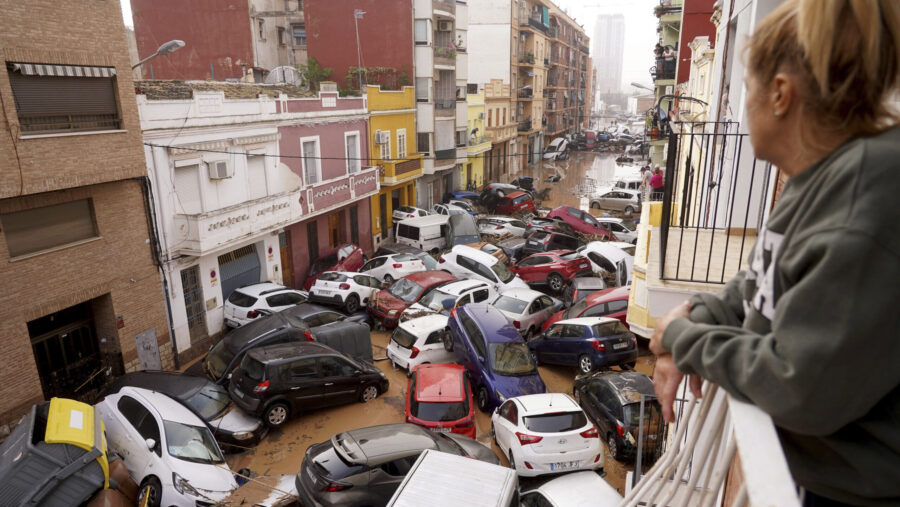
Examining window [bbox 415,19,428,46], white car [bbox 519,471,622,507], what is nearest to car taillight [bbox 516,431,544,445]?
white car [bbox 519,471,622,507]

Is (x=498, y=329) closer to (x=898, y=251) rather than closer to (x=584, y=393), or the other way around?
(x=584, y=393)

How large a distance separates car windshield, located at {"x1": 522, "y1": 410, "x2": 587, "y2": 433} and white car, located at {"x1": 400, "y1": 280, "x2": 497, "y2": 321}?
20.4ft

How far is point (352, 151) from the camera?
79.5 ft

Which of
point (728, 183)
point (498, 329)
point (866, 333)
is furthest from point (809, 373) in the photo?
point (498, 329)

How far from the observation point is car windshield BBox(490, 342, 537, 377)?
11.9 metres

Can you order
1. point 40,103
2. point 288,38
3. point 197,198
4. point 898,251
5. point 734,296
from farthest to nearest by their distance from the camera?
point 288,38 < point 197,198 < point 40,103 < point 734,296 < point 898,251

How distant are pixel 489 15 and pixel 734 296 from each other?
49.2 meters

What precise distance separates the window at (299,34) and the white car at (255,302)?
2048 centimetres

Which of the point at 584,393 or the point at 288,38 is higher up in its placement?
the point at 288,38

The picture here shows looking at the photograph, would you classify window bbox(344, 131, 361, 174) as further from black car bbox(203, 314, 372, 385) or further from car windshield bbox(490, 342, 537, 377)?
car windshield bbox(490, 342, 537, 377)

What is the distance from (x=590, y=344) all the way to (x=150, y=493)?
9195mm

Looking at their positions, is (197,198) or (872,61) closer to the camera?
(872,61)

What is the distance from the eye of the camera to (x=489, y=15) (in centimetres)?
4653

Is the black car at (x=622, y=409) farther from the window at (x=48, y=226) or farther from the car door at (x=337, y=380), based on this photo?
the window at (x=48, y=226)
